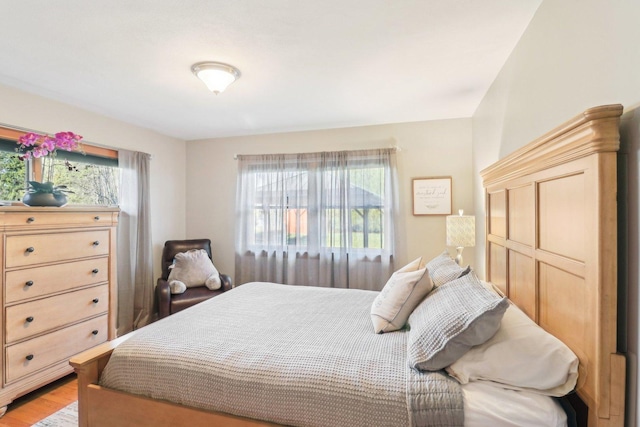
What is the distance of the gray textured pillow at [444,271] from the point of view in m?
1.90

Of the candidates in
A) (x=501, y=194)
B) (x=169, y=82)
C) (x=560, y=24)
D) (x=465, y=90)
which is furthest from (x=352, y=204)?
(x=560, y=24)

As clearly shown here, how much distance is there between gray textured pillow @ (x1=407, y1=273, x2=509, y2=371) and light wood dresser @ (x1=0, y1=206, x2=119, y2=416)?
2.65m

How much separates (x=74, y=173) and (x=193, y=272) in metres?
1.62

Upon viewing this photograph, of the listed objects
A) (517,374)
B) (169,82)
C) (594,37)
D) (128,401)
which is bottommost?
(128,401)

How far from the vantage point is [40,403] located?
2.30 meters

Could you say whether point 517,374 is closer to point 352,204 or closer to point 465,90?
point 465,90

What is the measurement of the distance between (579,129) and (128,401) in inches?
87.2

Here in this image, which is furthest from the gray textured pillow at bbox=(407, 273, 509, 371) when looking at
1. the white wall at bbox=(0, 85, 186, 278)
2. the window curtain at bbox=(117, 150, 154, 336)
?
the white wall at bbox=(0, 85, 186, 278)

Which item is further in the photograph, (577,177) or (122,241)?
(122,241)

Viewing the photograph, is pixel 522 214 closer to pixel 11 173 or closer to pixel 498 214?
pixel 498 214

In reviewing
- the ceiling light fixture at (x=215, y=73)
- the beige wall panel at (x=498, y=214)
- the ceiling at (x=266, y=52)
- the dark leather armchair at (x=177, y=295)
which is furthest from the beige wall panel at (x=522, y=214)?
the dark leather armchair at (x=177, y=295)

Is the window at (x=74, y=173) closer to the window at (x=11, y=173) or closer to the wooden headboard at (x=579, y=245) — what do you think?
the window at (x=11, y=173)

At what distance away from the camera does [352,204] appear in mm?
3846

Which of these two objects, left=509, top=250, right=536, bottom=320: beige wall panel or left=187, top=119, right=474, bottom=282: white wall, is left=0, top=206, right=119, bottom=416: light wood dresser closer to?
left=187, top=119, right=474, bottom=282: white wall
